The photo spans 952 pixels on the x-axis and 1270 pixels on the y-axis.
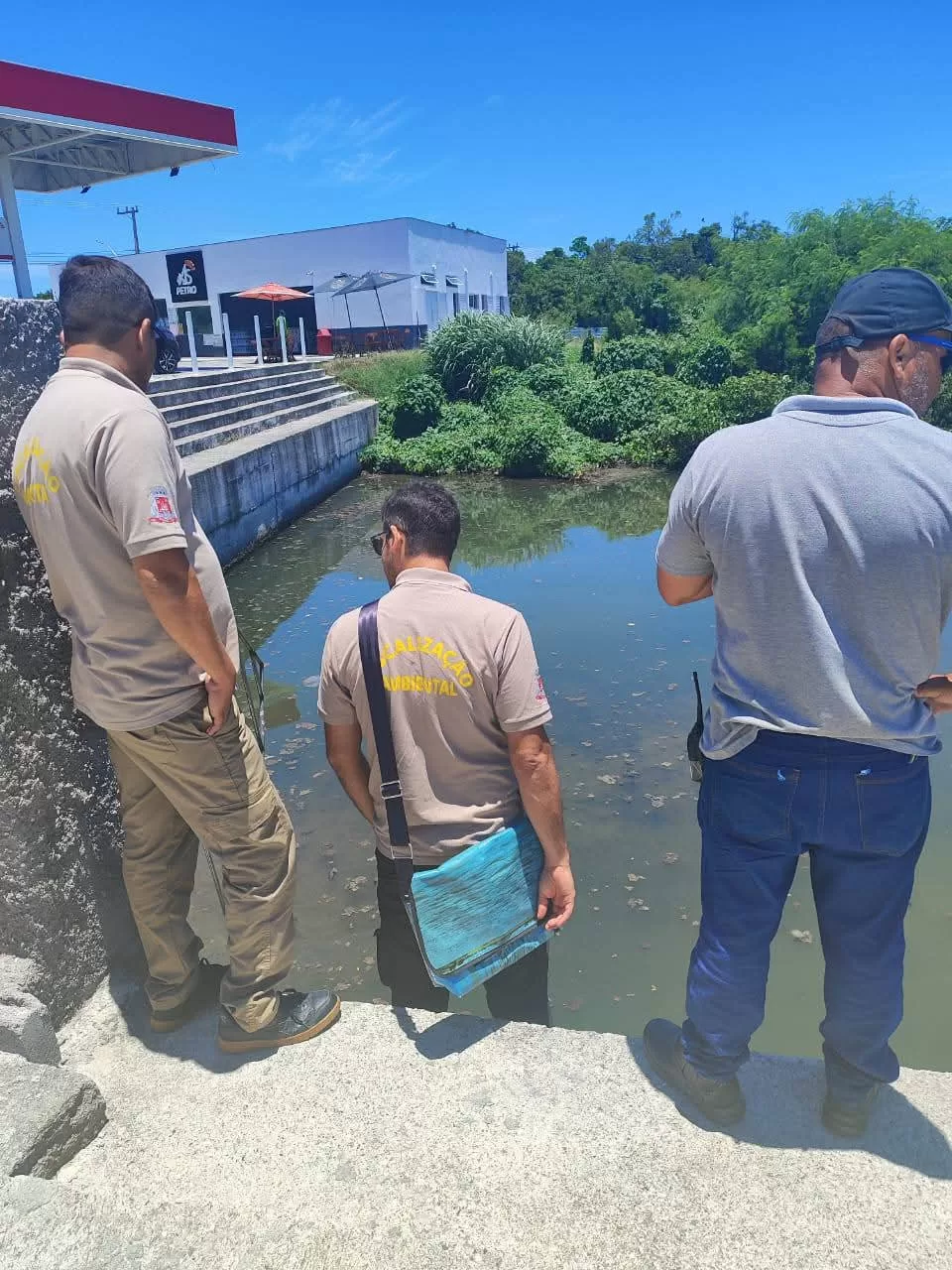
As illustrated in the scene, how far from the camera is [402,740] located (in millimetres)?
1991

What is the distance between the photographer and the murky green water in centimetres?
329

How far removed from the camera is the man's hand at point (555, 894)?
2.12m

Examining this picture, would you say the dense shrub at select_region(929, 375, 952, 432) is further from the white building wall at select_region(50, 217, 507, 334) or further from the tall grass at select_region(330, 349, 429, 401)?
the white building wall at select_region(50, 217, 507, 334)

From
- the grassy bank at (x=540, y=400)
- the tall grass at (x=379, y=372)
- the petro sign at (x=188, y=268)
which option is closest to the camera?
the grassy bank at (x=540, y=400)

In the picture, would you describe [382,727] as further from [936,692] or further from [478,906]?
[936,692]

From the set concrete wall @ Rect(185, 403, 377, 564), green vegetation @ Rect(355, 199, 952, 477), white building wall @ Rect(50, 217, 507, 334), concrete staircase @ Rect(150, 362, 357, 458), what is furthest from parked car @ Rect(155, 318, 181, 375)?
white building wall @ Rect(50, 217, 507, 334)

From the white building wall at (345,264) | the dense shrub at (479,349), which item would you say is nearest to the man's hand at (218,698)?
the dense shrub at (479,349)

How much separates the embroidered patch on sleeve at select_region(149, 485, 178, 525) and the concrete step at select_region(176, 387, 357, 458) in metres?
7.11

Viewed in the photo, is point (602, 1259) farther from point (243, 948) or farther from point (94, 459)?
point (94, 459)

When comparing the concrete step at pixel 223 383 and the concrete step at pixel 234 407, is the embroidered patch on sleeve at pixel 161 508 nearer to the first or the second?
the concrete step at pixel 234 407

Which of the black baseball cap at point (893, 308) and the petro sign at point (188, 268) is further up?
the petro sign at point (188, 268)

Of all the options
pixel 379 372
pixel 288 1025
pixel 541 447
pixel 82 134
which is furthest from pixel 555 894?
pixel 379 372

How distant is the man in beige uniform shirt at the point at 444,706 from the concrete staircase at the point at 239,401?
834 cm

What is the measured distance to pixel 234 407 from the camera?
13.9 metres
